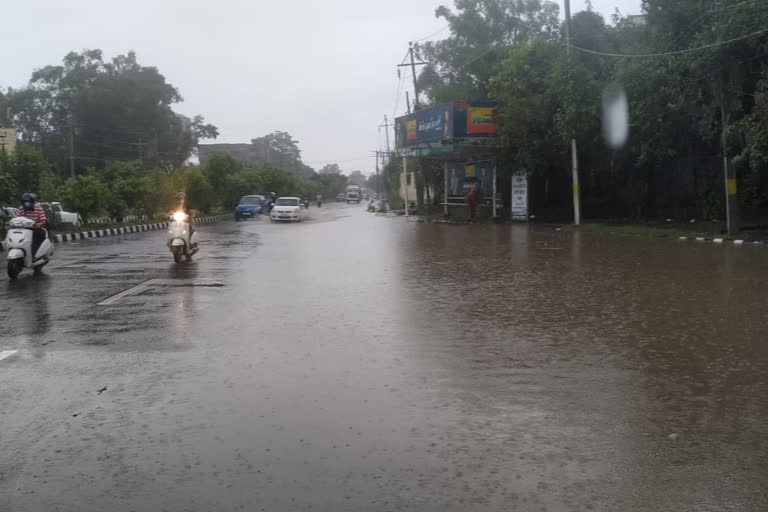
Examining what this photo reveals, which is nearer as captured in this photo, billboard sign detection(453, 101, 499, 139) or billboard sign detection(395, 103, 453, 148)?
billboard sign detection(453, 101, 499, 139)

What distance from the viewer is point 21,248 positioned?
1336 centimetres

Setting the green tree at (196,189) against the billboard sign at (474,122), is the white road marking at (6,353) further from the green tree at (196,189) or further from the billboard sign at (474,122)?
the green tree at (196,189)

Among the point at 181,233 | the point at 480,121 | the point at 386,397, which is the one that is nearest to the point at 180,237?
the point at 181,233

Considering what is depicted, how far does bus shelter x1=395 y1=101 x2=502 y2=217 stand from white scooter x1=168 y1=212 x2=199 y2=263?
20.6 metres

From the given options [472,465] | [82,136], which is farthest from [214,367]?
[82,136]

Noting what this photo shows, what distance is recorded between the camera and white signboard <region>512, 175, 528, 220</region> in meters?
34.4

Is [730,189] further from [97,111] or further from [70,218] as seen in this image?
[97,111]

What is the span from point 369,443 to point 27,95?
268 ft

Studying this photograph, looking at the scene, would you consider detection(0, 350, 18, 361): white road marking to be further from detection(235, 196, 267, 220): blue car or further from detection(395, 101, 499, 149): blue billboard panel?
A: detection(235, 196, 267, 220): blue car

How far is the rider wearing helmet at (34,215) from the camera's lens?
13.9m

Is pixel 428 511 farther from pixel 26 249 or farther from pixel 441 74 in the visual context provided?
pixel 441 74

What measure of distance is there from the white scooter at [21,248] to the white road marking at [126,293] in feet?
7.76

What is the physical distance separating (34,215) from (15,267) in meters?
1.18

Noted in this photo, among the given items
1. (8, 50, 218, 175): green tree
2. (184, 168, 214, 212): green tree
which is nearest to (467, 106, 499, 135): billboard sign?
(184, 168, 214, 212): green tree
